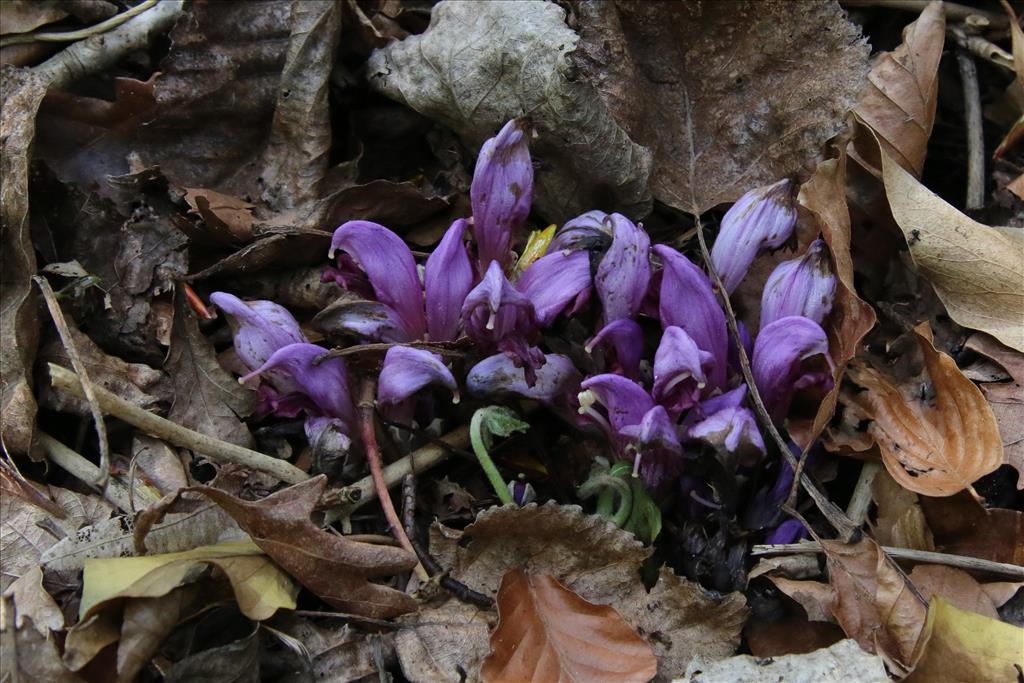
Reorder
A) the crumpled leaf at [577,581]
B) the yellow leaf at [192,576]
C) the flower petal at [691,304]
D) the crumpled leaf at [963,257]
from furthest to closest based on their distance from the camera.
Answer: the crumpled leaf at [963,257], the flower petal at [691,304], the crumpled leaf at [577,581], the yellow leaf at [192,576]

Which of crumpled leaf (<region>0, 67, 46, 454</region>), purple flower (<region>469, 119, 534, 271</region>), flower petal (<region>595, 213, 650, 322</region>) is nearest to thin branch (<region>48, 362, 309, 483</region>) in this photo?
crumpled leaf (<region>0, 67, 46, 454</region>)

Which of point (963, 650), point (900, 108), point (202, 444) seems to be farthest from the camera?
point (900, 108)

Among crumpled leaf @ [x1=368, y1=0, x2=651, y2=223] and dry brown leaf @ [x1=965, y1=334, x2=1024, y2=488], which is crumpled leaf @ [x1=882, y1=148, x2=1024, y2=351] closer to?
dry brown leaf @ [x1=965, y1=334, x2=1024, y2=488]

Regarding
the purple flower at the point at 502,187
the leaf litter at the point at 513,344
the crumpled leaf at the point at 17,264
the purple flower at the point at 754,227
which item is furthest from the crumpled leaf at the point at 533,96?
the crumpled leaf at the point at 17,264

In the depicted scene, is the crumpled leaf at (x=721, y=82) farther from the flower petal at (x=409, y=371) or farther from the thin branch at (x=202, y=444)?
the thin branch at (x=202, y=444)

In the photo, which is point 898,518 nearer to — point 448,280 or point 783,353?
point 783,353

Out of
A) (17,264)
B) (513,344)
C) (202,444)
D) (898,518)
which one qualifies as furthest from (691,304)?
(17,264)
